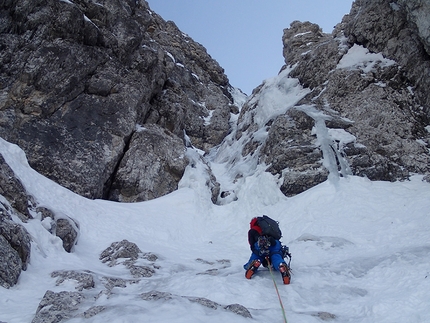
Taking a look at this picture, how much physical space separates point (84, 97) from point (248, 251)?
13.0 meters

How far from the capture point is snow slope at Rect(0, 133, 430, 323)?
16.8 ft

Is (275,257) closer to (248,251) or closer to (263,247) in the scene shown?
(263,247)

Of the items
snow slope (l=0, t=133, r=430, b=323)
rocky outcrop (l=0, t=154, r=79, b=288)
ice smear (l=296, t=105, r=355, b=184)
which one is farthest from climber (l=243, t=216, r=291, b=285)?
ice smear (l=296, t=105, r=355, b=184)

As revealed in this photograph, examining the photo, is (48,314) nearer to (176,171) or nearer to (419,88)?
(176,171)

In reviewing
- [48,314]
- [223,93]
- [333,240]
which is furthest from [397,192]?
[223,93]

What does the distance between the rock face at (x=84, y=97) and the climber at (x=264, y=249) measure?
10.5 metres

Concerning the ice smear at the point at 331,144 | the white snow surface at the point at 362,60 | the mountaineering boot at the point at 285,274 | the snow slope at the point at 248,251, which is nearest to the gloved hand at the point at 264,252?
the snow slope at the point at 248,251

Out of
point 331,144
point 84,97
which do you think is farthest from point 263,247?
point 84,97

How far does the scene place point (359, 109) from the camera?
18328mm

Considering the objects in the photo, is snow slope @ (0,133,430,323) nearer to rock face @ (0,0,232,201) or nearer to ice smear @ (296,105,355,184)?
ice smear @ (296,105,355,184)

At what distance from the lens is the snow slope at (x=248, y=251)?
5.11 m

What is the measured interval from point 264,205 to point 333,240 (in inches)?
237

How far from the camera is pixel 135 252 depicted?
381 inches

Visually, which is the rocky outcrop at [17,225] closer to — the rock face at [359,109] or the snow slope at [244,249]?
the snow slope at [244,249]
